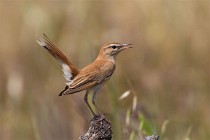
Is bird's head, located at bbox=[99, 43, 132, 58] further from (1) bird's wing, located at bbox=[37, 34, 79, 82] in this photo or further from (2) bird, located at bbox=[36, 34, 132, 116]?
(1) bird's wing, located at bbox=[37, 34, 79, 82]

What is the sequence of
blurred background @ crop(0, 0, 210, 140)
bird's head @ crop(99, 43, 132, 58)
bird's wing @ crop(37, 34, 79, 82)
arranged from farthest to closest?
blurred background @ crop(0, 0, 210, 140) < bird's head @ crop(99, 43, 132, 58) < bird's wing @ crop(37, 34, 79, 82)

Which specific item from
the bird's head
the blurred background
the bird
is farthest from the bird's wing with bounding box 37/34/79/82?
the blurred background

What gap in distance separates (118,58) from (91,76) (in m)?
4.75

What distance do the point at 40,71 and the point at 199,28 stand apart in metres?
1.99

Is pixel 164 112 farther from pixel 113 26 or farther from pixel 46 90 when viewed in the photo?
pixel 113 26

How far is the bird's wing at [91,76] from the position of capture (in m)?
5.06

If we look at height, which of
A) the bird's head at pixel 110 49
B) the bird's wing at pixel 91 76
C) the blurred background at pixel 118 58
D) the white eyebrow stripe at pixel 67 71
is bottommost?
the bird's wing at pixel 91 76

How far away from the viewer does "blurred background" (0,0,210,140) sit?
8594 mm

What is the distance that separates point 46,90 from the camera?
9133 mm

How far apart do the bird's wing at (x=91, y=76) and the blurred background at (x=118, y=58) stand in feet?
8.00

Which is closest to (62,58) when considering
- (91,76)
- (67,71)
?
(67,71)

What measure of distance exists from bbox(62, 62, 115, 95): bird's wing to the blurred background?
244 centimetres

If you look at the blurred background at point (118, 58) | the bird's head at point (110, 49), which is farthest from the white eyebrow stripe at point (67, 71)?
the blurred background at point (118, 58)

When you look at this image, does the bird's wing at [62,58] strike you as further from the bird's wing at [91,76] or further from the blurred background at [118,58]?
the blurred background at [118,58]
